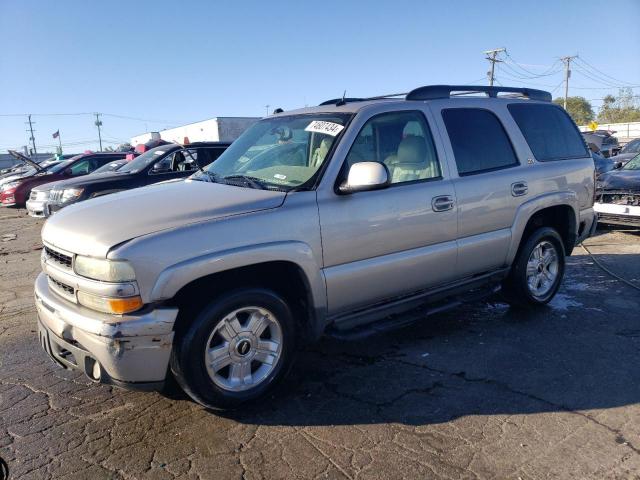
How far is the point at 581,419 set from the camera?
3176 mm

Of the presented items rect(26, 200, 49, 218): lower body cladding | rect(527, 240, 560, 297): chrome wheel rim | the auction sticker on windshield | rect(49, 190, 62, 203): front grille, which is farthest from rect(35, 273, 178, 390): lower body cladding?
rect(26, 200, 49, 218): lower body cladding

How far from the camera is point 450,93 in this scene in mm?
4656

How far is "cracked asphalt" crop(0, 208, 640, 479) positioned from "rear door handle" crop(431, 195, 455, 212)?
116cm

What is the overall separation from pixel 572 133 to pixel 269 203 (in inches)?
148

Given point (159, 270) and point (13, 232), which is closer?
point (159, 270)

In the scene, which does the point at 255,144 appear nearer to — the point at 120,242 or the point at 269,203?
the point at 269,203

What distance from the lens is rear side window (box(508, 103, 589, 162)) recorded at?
198 inches

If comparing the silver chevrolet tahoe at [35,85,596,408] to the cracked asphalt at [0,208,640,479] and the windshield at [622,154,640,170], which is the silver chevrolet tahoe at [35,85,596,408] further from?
the windshield at [622,154,640,170]

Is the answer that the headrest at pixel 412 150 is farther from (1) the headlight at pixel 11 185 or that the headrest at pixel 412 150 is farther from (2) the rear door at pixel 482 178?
(1) the headlight at pixel 11 185

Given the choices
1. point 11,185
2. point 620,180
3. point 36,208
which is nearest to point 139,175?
point 36,208

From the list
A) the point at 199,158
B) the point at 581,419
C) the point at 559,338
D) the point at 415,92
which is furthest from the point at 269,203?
the point at 199,158

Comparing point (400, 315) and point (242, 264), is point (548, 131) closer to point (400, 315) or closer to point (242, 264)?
point (400, 315)

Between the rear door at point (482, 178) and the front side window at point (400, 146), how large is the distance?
0.69 feet

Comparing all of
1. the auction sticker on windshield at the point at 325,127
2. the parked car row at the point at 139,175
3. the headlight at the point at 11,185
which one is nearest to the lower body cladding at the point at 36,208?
the parked car row at the point at 139,175
